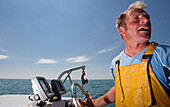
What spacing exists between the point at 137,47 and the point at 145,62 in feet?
0.48

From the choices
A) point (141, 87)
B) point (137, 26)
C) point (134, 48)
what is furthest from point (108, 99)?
point (137, 26)

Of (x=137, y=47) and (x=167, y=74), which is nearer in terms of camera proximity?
(x=167, y=74)

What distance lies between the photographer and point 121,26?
962mm

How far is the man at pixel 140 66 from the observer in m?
0.68

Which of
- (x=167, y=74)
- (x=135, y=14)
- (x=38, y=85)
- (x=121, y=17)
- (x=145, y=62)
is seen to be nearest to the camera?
(x=167, y=74)

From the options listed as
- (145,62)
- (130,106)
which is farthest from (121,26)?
(130,106)

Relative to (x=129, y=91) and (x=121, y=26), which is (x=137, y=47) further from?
(x=129, y=91)

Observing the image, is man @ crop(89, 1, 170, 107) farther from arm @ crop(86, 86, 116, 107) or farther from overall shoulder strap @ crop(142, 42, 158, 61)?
arm @ crop(86, 86, 116, 107)

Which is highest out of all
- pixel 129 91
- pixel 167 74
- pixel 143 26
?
pixel 143 26

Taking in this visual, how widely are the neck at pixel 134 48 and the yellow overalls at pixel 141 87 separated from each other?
0.04 m

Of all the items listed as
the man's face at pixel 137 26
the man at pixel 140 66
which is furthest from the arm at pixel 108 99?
the man's face at pixel 137 26

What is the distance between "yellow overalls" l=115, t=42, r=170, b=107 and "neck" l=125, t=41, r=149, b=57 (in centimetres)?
4

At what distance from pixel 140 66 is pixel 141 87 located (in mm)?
150

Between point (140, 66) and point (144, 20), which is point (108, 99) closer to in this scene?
point (140, 66)
